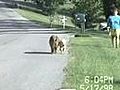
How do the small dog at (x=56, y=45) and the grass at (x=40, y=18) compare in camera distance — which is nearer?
the small dog at (x=56, y=45)

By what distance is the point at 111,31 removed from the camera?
2262cm

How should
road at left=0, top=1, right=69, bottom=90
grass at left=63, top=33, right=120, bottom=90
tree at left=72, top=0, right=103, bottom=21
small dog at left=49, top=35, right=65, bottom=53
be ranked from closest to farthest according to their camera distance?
road at left=0, top=1, right=69, bottom=90 → grass at left=63, top=33, right=120, bottom=90 → small dog at left=49, top=35, right=65, bottom=53 → tree at left=72, top=0, right=103, bottom=21

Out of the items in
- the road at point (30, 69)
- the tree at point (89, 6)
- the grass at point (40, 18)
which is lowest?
the grass at point (40, 18)

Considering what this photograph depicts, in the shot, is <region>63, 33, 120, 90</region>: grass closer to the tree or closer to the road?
the road

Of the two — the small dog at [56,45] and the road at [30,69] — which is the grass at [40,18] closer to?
the small dog at [56,45]

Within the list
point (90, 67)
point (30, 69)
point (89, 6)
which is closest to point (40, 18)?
point (89, 6)

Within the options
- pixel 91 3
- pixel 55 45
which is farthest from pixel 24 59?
pixel 91 3

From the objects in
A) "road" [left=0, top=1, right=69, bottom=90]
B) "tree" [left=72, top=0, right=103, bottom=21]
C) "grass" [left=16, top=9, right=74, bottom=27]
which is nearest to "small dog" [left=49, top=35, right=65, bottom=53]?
"road" [left=0, top=1, right=69, bottom=90]

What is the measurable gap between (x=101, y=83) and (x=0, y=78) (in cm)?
304

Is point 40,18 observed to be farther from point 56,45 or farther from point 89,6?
point 56,45

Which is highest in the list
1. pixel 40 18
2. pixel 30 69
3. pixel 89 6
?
pixel 89 6

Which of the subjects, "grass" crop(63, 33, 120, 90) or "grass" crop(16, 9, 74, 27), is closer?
"grass" crop(63, 33, 120, 90)

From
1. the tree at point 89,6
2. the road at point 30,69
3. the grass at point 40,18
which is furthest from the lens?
the grass at point 40,18

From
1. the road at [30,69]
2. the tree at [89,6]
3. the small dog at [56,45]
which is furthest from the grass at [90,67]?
the tree at [89,6]
